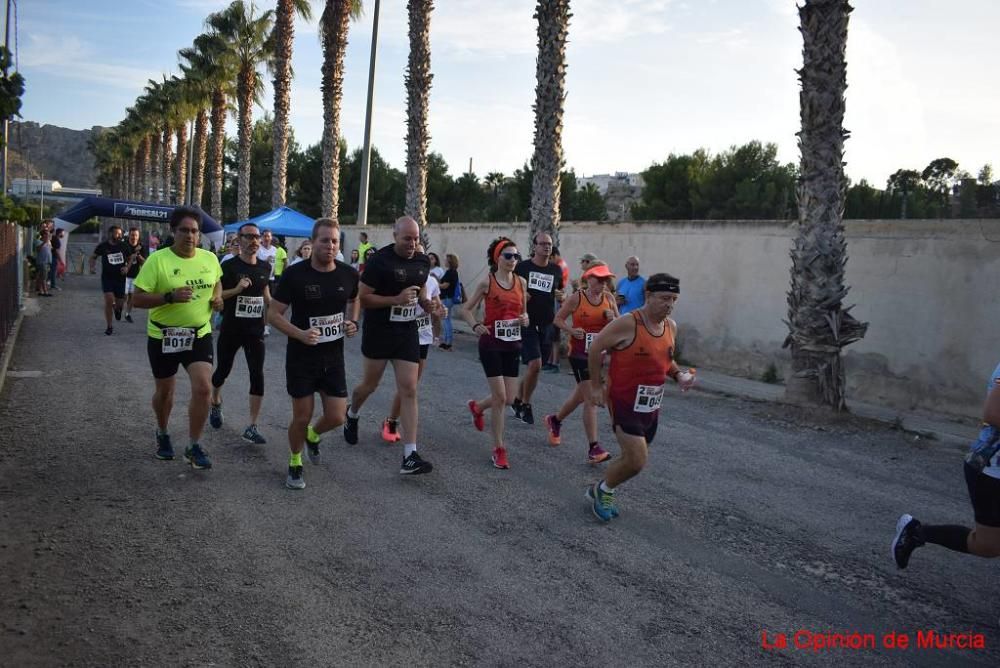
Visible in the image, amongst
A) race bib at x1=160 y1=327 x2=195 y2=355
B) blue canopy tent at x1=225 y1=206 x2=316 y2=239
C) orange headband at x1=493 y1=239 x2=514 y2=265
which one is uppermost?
blue canopy tent at x1=225 y1=206 x2=316 y2=239

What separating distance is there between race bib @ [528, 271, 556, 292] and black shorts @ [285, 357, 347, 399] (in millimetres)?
3555

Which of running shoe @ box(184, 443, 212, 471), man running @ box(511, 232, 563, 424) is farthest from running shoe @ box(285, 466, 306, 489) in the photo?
man running @ box(511, 232, 563, 424)

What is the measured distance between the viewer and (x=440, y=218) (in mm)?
49031

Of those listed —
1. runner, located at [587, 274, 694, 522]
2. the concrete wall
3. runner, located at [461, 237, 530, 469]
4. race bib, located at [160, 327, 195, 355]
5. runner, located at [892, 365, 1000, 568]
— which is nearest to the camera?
runner, located at [892, 365, 1000, 568]

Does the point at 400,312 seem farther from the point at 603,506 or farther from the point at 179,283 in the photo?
the point at 603,506

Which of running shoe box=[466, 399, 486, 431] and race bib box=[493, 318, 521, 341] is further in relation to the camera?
running shoe box=[466, 399, 486, 431]

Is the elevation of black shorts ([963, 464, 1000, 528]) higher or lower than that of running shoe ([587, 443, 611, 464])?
higher

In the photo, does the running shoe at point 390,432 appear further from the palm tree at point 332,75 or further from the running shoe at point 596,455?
the palm tree at point 332,75

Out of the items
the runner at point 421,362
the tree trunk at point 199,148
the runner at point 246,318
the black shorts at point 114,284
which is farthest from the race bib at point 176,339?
the tree trunk at point 199,148

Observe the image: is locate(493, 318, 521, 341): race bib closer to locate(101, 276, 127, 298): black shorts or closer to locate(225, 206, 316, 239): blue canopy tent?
locate(101, 276, 127, 298): black shorts

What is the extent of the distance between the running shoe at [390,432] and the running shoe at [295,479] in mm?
1683

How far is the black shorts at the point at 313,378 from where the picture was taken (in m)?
6.11

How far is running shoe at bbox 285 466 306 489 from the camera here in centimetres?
613

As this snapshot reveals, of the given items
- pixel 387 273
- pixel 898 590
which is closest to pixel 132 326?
pixel 387 273
